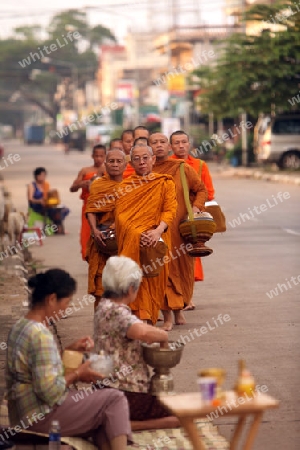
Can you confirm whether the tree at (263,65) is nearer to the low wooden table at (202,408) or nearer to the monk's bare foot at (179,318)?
the monk's bare foot at (179,318)

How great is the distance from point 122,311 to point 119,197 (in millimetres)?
3589

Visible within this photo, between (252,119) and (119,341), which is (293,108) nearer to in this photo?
(252,119)

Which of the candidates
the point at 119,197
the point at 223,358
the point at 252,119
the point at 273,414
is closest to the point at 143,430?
the point at 273,414

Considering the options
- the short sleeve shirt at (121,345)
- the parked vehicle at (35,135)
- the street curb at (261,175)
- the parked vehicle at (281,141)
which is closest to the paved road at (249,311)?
the short sleeve shirt at (121,345)

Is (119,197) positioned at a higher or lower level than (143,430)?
higher

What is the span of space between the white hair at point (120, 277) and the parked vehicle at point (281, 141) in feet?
113

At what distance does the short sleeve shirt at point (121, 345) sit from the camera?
22.3ft

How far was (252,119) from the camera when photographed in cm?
5131

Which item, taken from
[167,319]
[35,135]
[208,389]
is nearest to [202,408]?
[208,389]

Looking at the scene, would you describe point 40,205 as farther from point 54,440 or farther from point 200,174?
point 54,440

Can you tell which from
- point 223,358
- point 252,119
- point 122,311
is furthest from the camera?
point 252,119

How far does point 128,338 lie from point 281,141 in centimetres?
3478

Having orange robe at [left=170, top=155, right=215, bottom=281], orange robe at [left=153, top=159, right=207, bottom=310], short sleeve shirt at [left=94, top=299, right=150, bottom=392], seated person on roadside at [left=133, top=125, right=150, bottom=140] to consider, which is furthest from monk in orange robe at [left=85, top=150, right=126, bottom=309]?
short sleeve shirt at [left=94, top=299, right=150, bottom=392]

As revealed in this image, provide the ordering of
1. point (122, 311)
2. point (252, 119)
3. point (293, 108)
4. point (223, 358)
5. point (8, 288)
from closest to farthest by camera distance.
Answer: point (122, 311)
point (223, 358)
point (8, 288)
point (293, 108)
point (252, 119)
